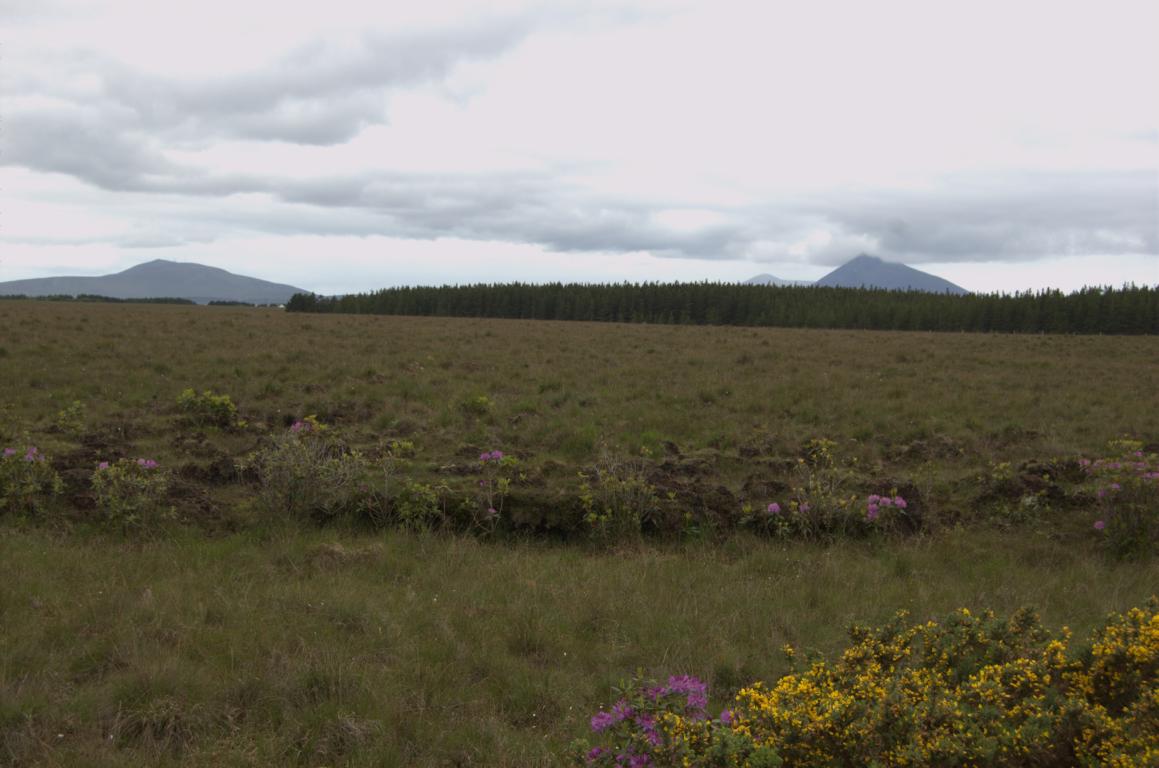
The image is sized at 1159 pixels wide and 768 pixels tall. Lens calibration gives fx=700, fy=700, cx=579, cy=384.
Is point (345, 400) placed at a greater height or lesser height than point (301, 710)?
greater

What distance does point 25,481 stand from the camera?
7340 millimetres

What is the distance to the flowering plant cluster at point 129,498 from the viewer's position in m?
6.91

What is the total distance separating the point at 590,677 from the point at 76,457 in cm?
747

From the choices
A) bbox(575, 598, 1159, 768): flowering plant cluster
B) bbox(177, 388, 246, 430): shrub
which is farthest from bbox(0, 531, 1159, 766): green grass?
bbox(177, 388, 246, 430): shrub

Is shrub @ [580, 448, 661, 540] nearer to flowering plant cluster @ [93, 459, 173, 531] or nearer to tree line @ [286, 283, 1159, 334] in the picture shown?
flowering plant cluster @ [93, 459, 173, 531]

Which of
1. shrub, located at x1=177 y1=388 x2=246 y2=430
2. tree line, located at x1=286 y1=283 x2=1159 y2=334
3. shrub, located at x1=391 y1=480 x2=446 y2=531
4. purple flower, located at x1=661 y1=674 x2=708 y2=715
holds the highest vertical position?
tree line, located at x1=286 y1=283 x2=1159 y2=334

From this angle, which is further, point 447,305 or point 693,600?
point 447,305

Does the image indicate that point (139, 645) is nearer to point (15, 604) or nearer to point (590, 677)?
point (15, 604)

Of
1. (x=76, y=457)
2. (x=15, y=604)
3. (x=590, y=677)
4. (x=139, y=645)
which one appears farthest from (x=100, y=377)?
(x=590, y=677)

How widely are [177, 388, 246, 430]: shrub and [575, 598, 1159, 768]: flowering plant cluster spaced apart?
10073 millimetres

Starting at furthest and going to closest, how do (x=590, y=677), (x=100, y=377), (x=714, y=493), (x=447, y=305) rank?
(x=447, y=305) < (x=100, y=377) < (x=714, y=493) < (x=590, y=677)

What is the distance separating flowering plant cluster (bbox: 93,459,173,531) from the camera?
6.91m

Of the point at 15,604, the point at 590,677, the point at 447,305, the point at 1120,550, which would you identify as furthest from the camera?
the point at 447,305

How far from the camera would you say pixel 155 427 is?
10672 millimetres
